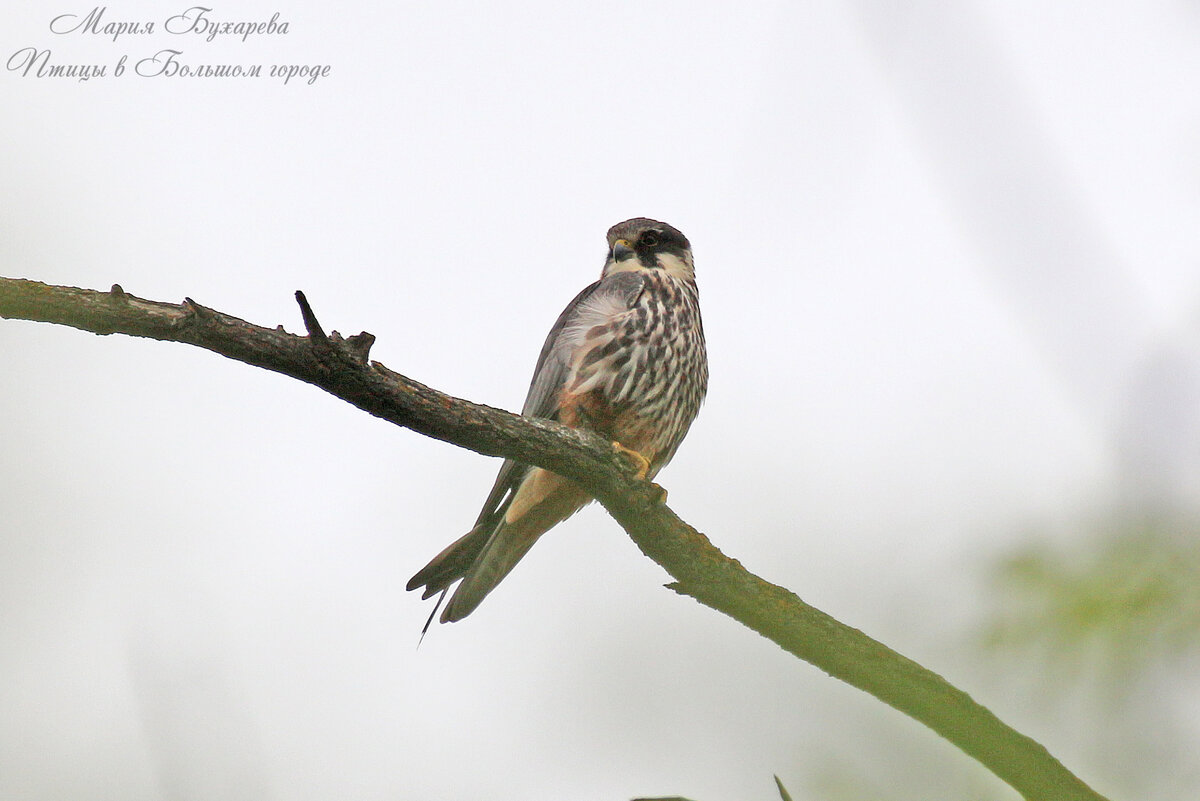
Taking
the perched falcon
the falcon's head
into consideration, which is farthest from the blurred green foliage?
the falcon's head

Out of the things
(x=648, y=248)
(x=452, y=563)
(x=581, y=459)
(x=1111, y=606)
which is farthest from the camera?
(x=648, y=248)

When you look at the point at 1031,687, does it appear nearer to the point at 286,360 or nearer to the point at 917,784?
the point at 917,784

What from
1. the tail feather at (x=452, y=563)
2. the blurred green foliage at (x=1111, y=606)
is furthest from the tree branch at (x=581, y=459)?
the tail feather at (x=452, y=563)

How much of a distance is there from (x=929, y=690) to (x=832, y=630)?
0.57 m

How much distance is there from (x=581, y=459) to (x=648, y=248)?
2.46m

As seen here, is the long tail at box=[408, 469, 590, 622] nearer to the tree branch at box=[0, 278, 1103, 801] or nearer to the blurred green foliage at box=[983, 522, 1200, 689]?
the tree branch at box=[0, 278, 1103, 801]

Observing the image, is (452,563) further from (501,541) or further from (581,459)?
(581,459)

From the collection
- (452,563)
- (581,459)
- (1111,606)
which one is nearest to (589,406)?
(452,563)

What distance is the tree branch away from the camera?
278 centimetres

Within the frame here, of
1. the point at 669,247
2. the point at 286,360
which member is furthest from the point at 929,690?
the point at 669,247

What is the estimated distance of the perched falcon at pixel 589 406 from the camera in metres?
4.65

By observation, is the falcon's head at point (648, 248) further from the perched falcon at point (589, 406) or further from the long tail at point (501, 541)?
the long tail at point (501, 541)

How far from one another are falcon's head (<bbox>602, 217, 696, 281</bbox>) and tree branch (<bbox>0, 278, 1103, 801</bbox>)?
2.19 metres

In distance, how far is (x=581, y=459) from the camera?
3.67 m
